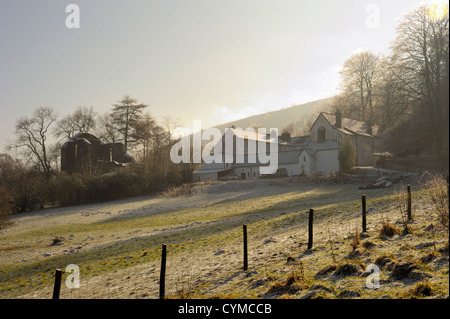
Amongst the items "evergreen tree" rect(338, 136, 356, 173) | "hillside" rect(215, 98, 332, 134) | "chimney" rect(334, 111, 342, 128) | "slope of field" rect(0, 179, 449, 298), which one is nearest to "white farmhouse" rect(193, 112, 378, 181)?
"chimney" rect(334, 111, 342, 128)

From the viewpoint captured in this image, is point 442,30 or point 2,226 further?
point 2,226

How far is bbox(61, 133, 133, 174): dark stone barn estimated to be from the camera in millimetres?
60188

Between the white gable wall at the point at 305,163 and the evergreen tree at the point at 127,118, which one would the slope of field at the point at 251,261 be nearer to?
Answer: the white gable wall at the point at 305,163

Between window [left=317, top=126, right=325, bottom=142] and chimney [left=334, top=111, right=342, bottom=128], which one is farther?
window [left=317, top=126, right=325, bottom=142]

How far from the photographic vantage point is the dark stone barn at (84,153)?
60188 millimetres

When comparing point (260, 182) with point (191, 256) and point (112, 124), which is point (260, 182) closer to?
point (191, 256)

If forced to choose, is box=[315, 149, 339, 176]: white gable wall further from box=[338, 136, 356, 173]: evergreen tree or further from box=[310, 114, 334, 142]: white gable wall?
box=[310, 114, 334, 142]: white gable wall

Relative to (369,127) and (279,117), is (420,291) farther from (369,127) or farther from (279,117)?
(279,117)

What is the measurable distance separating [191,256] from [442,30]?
26.1 meters

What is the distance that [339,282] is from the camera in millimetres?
7352

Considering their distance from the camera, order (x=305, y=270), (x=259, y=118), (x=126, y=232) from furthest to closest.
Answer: (x=259, y=118) → (x=126, y=232) → (x=305, y=270)

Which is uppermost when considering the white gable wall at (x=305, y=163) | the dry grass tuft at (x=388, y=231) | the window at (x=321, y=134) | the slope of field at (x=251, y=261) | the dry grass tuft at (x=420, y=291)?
the window at (x=321, y=134)

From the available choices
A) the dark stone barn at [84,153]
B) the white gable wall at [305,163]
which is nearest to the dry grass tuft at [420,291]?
the white gable wall at [305,163]
